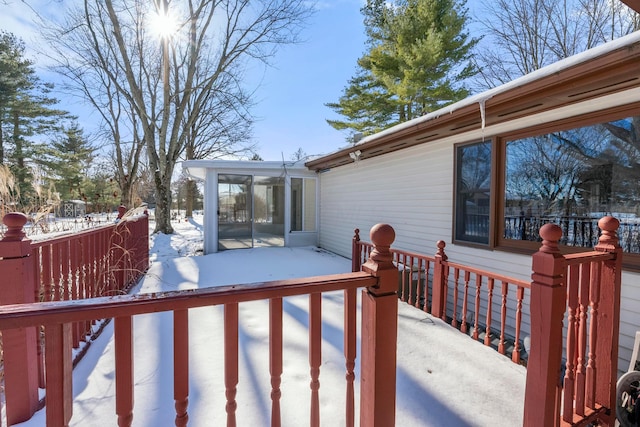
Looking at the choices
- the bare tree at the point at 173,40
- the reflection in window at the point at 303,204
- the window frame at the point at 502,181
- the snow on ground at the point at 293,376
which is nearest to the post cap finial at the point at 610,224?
the snow on ground at the point at 293,376

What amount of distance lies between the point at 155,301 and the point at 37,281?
5.76ft

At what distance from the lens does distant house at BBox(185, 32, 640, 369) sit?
263 cm

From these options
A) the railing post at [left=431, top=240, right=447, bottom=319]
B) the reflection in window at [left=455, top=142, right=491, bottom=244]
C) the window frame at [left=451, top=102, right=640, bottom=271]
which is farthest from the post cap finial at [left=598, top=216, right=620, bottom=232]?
the reflection in window at [left=455, top=142, right=491, bottom=244]

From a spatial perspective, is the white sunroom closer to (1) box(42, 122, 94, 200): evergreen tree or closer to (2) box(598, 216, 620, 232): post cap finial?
(2) box(598, 216, 620, 232): post cap finial

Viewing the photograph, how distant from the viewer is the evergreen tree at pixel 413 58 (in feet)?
31.8

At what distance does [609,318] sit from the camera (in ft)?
6.10

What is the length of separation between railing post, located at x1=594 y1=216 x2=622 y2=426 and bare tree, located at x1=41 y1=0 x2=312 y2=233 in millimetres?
10566

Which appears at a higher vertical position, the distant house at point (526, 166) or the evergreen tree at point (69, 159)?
the evergreen tree at point (69, 159)

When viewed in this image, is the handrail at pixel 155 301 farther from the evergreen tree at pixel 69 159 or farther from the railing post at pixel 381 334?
the evergreen tree at pixel 69 159

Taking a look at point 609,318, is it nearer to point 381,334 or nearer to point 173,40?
point 381,334

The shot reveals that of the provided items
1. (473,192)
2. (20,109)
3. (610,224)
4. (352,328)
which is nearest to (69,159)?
(20,109)

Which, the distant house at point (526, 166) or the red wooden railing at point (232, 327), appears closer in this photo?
the red wooden railing at point (232, 327)

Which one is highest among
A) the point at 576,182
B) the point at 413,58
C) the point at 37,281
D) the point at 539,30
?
the point at 539,30

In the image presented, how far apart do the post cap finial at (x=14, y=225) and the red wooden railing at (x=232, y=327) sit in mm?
1333
